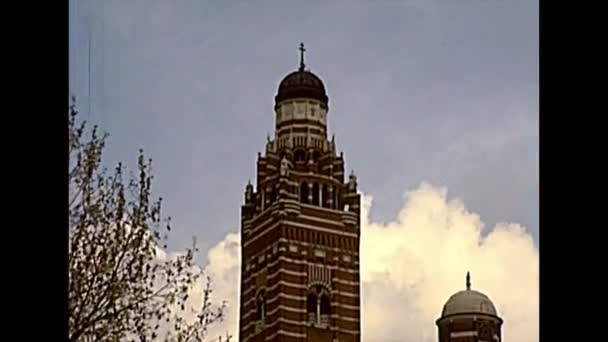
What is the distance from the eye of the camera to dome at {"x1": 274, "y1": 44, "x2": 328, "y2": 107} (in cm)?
2019

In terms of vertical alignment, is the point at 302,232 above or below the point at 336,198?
below

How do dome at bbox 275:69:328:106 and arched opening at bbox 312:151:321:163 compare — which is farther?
arched opening at bbox 312:151:321:163

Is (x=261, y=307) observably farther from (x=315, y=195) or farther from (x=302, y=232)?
(x=315, y=195)

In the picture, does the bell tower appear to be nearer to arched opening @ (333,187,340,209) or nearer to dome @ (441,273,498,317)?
arched opening @ (333,187,340,209)

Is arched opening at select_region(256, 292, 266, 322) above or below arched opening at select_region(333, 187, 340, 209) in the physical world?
below

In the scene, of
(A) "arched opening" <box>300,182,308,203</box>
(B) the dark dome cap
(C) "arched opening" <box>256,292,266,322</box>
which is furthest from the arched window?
(B) the dark dome cap

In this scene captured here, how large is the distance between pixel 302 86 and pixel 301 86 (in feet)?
0.06

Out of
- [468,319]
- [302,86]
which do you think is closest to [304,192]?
[302,86]

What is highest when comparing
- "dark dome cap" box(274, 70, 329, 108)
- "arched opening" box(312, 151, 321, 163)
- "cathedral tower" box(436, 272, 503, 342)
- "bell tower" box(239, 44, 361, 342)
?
"dark dome cap" box(274, 70, 329, 108)

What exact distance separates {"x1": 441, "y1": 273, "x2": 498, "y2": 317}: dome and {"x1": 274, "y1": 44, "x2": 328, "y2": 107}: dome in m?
4.14

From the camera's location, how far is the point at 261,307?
2102 cm
